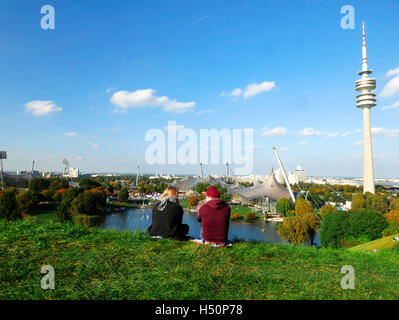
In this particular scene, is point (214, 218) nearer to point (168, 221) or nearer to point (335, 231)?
point (168, 221)

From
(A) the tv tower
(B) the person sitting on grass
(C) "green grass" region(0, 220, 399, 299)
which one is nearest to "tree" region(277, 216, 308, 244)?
(C) "green grass" region(0, 220, 399, 299)

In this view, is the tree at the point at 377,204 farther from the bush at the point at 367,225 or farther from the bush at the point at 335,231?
the bush at the point at 335,231

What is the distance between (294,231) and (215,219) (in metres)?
19.4

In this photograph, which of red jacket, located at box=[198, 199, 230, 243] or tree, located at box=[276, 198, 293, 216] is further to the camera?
tree, located at box=[276, 198, 293, 216]

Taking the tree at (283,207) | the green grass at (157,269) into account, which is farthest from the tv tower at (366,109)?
the green grass at (157,269)

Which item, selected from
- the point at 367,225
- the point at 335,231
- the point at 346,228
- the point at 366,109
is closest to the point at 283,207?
the point at 335,231

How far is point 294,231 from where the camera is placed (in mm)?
20531

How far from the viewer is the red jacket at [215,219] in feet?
11.1

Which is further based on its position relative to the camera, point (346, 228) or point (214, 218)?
point (346, 228)

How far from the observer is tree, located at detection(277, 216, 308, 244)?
2005 centimetres

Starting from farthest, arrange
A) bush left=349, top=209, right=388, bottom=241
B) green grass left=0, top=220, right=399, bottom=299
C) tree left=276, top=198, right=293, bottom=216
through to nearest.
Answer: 1. tree left=276, top=198, right=293, bottom=216
2. bush left=349, top=209, right=388, bottom=241
3. green grass left=0, top=220, right=399, bottom=299

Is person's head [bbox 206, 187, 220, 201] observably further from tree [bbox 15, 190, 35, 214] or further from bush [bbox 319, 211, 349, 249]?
tree [bbox 15, 190, 35, 214]

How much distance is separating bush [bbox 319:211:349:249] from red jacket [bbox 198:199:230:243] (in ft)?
60.9
